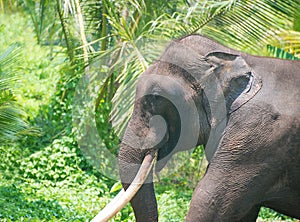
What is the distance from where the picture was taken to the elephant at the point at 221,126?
5.71 meters

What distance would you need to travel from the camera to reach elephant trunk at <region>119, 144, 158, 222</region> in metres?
5.92

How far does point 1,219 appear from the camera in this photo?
823cm

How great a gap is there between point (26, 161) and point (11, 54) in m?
3.19

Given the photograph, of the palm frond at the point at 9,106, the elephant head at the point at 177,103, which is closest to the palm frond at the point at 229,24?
the palm frond at the point at 9,106

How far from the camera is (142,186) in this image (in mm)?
5902

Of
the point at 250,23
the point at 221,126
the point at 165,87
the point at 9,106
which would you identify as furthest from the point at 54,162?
the point at 221,126

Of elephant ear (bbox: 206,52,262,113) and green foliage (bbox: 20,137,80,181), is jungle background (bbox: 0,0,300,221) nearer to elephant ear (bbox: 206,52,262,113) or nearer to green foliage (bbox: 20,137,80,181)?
green foliage (bbox: 20,137,80,181)

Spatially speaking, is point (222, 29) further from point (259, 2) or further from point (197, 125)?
point (197, 125)

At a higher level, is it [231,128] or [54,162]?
[231,128]

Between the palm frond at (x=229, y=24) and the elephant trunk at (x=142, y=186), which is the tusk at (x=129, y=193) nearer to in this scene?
the elephant trunk at (x=142, y=186)

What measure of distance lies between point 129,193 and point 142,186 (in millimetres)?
134

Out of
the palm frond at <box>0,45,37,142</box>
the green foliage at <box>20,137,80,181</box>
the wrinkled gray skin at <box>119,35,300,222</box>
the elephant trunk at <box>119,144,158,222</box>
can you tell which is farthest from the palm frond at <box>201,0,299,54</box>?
the elephant trunk at <box>119,144,158,222</box>

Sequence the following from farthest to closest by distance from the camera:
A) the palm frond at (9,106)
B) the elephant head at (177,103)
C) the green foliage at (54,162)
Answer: the green foliage at (54,162), the palm frond at (9,106), the elephant head at (177,103)

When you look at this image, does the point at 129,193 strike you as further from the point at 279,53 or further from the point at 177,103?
the point at 279,53
